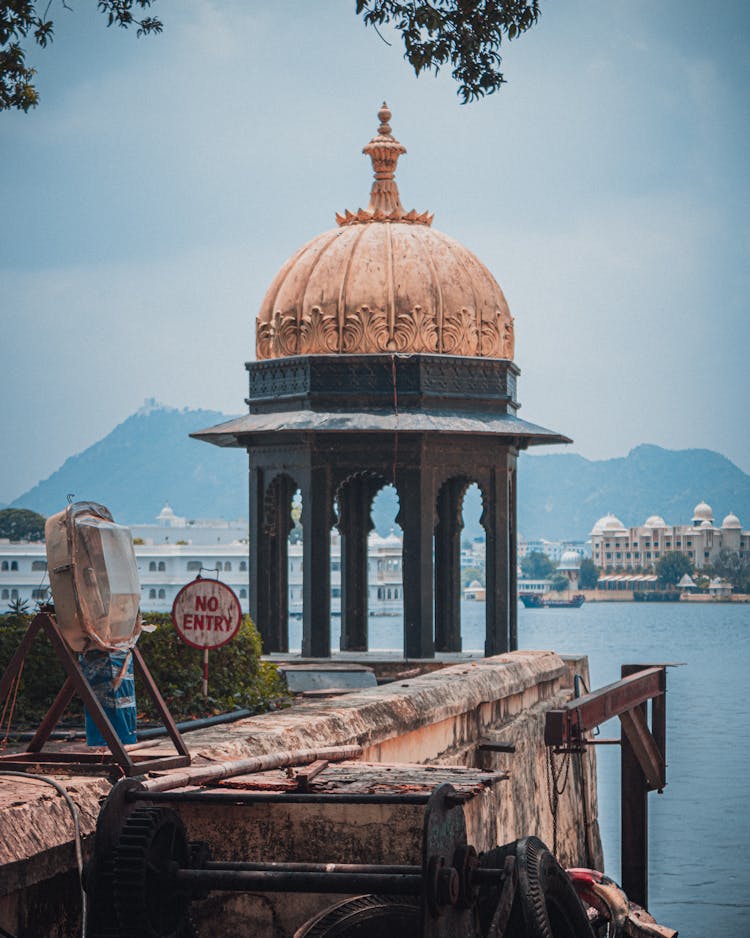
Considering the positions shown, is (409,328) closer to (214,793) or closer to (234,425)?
(234,425)

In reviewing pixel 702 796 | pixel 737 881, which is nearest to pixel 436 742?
pixel 737 881

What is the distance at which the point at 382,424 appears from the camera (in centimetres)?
Answer: 1961

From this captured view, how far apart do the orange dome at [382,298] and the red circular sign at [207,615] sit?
7.34m

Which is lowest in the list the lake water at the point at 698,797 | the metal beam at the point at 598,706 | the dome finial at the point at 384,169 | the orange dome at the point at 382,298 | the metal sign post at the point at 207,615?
the lake water at the point at 698,797

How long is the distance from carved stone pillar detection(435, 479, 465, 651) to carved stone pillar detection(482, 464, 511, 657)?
1.22 meters

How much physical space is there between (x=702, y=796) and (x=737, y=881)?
10.8 m

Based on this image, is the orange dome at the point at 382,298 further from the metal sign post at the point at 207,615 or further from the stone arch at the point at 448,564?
the metal sign post at the point at 207,615

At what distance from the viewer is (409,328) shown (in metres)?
19.8

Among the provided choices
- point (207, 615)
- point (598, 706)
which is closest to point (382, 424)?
point (598, 706)

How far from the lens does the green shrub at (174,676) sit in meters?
13.0

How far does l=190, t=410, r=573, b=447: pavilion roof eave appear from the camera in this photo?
19594 mm

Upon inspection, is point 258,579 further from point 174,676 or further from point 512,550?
point 174,676

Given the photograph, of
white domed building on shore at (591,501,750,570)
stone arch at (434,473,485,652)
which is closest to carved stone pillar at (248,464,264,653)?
stone arch at (434,473,485,652)

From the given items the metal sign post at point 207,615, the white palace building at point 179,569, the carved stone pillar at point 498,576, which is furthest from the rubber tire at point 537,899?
the white palace building at point 179,569
